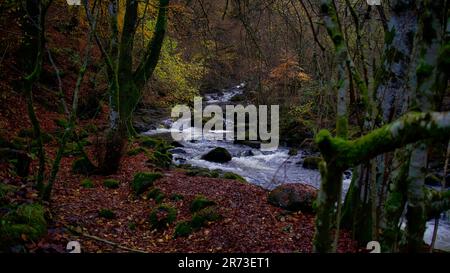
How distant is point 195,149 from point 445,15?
14.5 meters

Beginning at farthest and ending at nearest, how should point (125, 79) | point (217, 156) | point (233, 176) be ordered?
point (217, 156), point (125, 79), point (233, 176)

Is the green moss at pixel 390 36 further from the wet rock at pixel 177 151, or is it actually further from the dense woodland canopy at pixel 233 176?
the wet rock at pixel 177 151

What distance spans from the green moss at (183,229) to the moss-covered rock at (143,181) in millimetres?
2102

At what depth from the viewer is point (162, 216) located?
6781 mm

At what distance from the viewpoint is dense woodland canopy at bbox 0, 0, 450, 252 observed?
2.89 metres

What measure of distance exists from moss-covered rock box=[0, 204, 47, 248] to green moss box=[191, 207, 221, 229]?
2.41 metres

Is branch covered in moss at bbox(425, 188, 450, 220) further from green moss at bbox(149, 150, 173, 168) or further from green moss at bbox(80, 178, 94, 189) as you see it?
green moss at bbox(149, 150, 173, 168)

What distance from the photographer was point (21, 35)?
38.8 ft

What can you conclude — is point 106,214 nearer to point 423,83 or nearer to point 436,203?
point 436,203

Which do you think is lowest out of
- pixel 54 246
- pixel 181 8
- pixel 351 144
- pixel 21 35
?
pixel 54 246

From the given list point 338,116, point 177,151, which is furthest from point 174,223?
point 177,151
